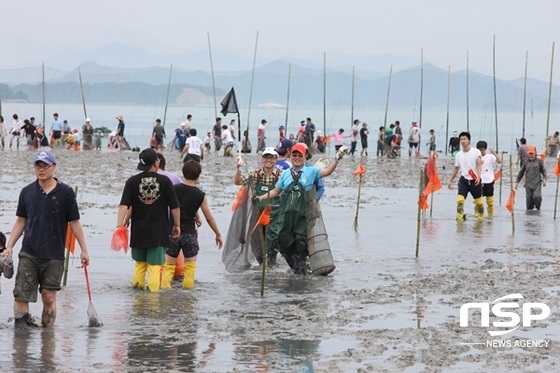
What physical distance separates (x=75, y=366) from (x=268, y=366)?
141 centimetres

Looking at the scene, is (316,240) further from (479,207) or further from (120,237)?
(479,207)

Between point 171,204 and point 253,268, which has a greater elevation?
point 171,204

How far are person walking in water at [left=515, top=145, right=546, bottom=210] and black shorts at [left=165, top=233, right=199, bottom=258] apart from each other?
12461mm

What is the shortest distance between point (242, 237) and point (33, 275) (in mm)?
4448

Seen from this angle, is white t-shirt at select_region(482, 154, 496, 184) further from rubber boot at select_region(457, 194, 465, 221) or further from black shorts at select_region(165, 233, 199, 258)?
black shorts at select_region(165, 233, 199, 258)

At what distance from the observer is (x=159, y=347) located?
9.64m

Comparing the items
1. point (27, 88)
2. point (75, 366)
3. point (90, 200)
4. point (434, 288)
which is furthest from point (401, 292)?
point (27, 88)

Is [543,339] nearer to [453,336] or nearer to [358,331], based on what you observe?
[453,336]

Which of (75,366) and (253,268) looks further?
(253,268)

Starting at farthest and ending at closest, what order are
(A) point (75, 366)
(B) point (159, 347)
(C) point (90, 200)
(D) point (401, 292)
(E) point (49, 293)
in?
1. (C) point (90, 200)
2. (D) point (401, 292)
3. (E) point (49, 293)
4. (B) point (159, 347)
5. (A) point (75, 366)

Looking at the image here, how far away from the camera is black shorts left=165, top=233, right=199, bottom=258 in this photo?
12828 mm

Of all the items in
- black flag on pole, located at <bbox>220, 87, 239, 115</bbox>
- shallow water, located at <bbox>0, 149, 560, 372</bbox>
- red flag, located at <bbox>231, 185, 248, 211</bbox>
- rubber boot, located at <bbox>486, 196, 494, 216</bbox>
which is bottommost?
shallow water, located at <bbox>0, 149, 560, 372</bbox>

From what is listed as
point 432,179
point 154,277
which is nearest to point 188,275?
point 154,277

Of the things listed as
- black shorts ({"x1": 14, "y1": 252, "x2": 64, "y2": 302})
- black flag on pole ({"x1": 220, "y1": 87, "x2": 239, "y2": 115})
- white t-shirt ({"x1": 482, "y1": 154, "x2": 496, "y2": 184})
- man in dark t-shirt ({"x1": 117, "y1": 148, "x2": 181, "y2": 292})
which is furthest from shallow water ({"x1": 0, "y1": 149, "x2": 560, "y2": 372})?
black flag on pole ({"x1": 220, "y1": 87, "x2": 239, "y2": 115})
